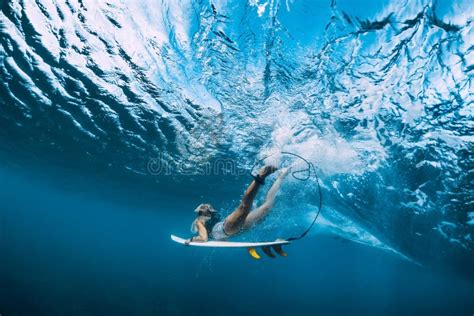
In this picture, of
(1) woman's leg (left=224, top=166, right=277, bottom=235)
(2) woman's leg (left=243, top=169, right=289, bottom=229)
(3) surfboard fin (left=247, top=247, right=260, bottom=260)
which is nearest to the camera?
(1) woman's leg (left=224, top=166, right=277, bottom=235)

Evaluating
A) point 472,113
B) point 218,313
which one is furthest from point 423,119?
point 218,313

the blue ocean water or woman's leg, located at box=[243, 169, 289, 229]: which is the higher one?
the blue ocean water

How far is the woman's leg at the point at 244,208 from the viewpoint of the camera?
548 centimetres

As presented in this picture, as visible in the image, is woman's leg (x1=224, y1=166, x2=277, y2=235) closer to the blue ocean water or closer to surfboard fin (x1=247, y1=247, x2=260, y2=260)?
Answer: surfboard fin (x1=247, y1=247, x2=260, y2=260)

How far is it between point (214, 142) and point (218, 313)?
23633 millimetres

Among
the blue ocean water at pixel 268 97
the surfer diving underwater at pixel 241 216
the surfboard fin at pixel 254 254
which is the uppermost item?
the blue ocean water at pixel 268 97

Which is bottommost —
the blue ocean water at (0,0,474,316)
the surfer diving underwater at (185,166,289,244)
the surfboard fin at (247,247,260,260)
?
the surfboard fin at (247,247,260,260)

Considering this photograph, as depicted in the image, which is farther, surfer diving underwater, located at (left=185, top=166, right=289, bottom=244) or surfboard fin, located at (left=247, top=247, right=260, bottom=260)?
surfboard fin, located at (left=247, top=247, right=260, bottom=260)

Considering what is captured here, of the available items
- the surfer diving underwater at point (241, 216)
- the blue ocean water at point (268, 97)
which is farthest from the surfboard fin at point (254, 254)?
the blue ocean water at point (268, 97)

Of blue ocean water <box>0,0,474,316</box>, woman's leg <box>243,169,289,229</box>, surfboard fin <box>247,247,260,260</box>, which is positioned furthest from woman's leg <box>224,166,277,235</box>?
blue ocean water <box>0,0,474,316</box>

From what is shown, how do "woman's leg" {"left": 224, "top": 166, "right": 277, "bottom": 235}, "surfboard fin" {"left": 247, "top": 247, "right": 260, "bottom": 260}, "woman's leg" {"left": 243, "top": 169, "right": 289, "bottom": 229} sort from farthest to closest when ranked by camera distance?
1. "woman's leg" {"left": 243, "top": 169, "right": 289, "bottom": 229}
2. "surfboard fin" {"left": 247, "top": 247, "right": 260, "bottom": 260}
3. "woman's leg" {"left": 224, "top": 166, "right": 277, "bottom": 235}

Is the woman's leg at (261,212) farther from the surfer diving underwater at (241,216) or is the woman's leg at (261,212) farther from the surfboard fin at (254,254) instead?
the surfboard fin at (254,254)

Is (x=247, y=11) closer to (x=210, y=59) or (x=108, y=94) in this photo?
(x=210, y=59)

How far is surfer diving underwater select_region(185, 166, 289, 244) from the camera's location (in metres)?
5.54
